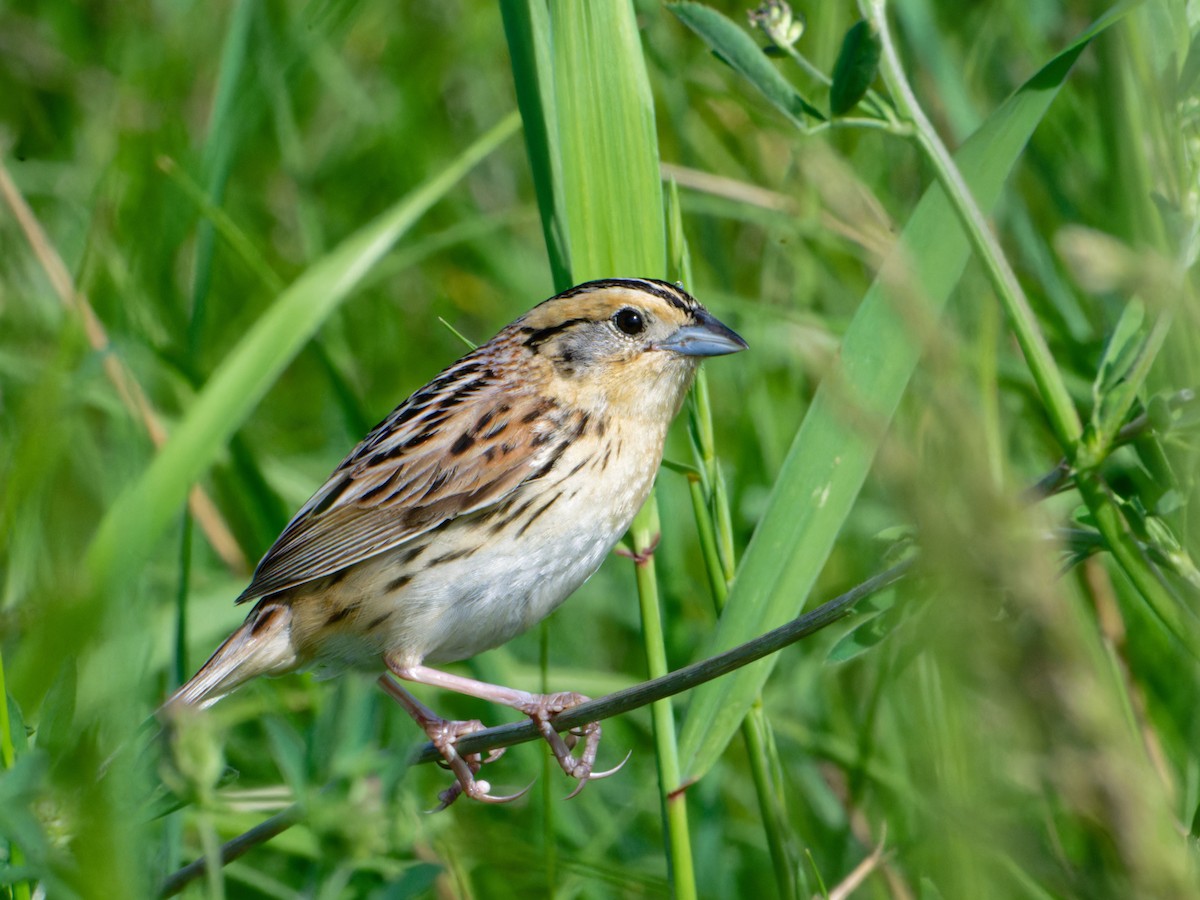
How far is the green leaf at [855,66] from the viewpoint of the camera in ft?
6.40

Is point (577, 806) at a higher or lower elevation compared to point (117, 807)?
lower

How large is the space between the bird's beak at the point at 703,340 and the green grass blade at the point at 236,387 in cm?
58

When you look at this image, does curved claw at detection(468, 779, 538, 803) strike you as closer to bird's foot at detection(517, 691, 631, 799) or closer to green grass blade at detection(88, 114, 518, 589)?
bird's foot at detection(517, 691, 631, 799)

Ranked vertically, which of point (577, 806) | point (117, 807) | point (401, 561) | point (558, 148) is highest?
point (558, 148)

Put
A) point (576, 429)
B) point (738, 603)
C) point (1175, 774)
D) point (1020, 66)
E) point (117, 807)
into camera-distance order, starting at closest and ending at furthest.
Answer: point (117, 807) → point (738, 603) → point (1175, 774) → point (576, 429) → point (1020, 66)

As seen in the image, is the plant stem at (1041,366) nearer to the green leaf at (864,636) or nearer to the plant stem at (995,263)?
the plant stem at (995,263)

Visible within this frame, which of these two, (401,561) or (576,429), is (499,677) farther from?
(576,429)

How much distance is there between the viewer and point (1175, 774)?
2736 millimetres

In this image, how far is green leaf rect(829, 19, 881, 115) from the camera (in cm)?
195

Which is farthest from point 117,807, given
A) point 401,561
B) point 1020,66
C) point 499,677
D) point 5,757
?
point 1020,66

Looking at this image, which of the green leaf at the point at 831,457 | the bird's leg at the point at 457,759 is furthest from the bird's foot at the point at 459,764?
the green leaf at the point at 831,457

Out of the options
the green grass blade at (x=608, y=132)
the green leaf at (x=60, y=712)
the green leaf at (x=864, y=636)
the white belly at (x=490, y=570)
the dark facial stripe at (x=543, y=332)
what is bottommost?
the white belly at (x=490, y=570)

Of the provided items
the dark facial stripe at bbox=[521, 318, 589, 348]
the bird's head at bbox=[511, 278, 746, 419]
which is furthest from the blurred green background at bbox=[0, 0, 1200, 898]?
the dark facial stripe at bbox=[521, 318, 589, 348]

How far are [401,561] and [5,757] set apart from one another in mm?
1089
